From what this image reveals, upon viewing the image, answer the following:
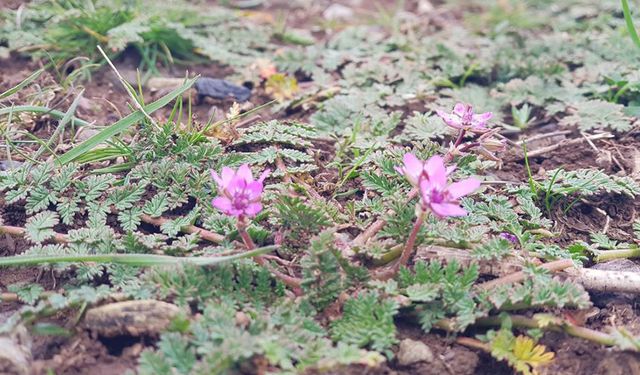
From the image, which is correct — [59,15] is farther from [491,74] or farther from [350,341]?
[350,341]

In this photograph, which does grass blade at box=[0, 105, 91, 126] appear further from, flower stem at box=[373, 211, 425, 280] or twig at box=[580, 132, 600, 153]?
twig at box=[580, 132, 600, 153]

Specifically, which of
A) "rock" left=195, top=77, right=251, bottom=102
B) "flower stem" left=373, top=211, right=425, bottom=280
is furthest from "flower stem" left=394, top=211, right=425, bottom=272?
"rock" left=195, top=77, right=251, bottom=102

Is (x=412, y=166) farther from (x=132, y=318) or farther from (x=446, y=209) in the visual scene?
(x=132, y=318)

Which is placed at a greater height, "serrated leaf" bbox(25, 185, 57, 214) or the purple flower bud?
the purple flower bud

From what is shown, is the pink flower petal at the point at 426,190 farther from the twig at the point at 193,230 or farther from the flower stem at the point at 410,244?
the twig at the point at 193,230

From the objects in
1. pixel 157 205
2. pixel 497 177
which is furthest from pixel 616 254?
pixel 157 205

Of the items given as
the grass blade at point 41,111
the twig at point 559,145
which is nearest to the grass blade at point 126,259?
the grass blade at point 41,111

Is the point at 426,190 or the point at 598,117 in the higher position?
the point at 426,190
